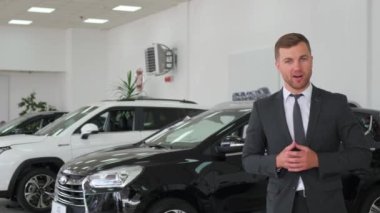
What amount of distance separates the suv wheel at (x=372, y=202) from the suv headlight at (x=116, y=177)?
2012mm

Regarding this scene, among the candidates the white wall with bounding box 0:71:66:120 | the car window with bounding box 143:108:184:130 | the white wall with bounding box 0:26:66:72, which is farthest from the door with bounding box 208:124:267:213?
the white wall with bounding box 0:71:66:120

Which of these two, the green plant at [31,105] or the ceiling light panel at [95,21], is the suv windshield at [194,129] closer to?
the ceiling light panel at [95,21]

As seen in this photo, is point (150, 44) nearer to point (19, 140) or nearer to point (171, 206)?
point (19, 140)

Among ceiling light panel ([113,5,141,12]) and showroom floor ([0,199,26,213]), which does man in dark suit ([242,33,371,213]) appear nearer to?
showroom floor ([0,199,26,213])

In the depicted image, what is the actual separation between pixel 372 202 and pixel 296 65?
330cm

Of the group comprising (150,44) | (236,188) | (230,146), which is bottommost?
(236,188)

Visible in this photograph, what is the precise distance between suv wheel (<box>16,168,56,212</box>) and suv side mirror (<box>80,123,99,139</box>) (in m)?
0.65

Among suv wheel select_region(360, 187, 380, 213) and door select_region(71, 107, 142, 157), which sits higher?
door select_region(71, 107, 142, 157)

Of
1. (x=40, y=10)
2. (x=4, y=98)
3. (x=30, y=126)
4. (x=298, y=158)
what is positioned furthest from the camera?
(x=4, y=98)

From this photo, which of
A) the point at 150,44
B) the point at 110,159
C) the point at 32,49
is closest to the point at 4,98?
the point at 32,49

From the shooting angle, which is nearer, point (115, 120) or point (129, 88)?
point (115, 120)

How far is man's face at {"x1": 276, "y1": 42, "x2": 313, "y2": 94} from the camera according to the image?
2.13m

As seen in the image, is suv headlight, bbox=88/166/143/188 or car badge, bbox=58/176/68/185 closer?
suv headlight, bbox=88/166/143/188

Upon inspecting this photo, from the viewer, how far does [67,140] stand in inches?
300
